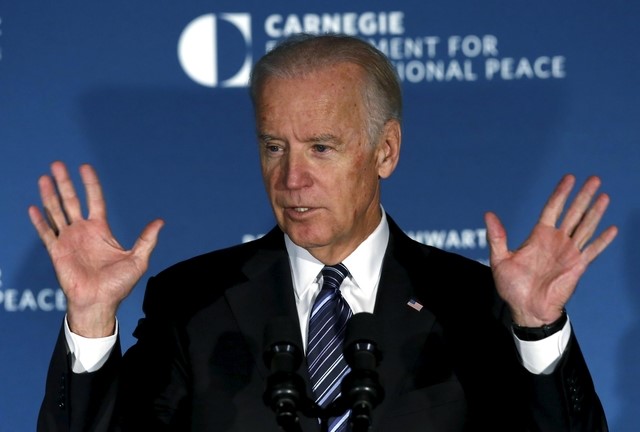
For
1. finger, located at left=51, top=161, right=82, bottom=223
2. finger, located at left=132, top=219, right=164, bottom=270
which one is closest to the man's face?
finger, located at left=132, top=219, right=164, bottom=270

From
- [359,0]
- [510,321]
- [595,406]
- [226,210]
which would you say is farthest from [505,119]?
[595,406]

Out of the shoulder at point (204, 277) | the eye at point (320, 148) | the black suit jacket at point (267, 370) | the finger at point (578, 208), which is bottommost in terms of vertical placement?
the black suit jacket at point (267, 370)

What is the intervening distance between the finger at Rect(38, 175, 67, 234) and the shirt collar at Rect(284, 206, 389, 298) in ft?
1.54

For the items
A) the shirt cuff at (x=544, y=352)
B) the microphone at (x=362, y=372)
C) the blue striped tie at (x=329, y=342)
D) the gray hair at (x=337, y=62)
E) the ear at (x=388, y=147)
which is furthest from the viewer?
the ear at (x=388, y=147)

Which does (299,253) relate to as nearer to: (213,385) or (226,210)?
(213,385)

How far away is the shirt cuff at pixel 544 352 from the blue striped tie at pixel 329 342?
318 mm

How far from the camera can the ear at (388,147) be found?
7.75 feet

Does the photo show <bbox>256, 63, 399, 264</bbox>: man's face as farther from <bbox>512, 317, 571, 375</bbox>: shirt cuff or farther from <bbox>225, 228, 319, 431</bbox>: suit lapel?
<bbox>512, 317, 571, 375</bbox>: shirt cuff

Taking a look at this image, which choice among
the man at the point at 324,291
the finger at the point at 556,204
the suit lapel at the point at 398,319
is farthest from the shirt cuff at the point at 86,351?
the finger at the point at 556,204

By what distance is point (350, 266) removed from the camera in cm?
231

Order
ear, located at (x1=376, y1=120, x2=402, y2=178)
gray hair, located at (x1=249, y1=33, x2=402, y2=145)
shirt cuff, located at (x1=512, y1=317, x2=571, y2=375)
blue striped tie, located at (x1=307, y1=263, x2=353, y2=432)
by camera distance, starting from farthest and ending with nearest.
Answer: ear, located at (x1=376, y1=120, x2=402, y2=178) → gray hair, located at (x1=249, y1=33, x2=402, y2=145) → blue striped tie, located at (x1=307, y1=263, x2=353, y2=432) → shirt cuff, located at (x1=512, y1=317, x2=571, y2=375)

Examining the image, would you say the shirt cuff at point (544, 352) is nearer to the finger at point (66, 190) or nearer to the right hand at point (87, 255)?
the right hand at point (87, 255)

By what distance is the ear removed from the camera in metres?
2.36

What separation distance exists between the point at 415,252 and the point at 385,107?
0.29m
